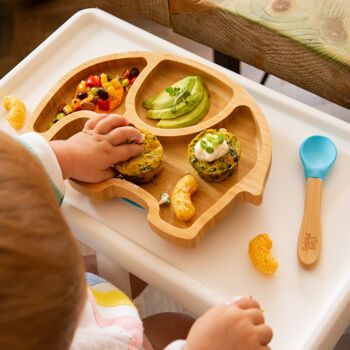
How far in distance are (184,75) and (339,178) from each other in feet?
0.80

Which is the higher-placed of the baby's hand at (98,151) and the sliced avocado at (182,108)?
the sliced avocado at (182,108)

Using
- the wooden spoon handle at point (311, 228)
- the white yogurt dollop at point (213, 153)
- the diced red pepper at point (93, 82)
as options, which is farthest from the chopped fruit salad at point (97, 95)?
the wooden spoon handle at point (311, 228)

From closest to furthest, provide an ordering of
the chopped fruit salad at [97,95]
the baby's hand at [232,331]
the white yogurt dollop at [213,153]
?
1. the baby's hand at [232,331]
2. the white yogurt dollop at [213,153]
3. the chopped fruit salad at [97,95]

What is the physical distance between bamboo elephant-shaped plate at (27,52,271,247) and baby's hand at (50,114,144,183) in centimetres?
2

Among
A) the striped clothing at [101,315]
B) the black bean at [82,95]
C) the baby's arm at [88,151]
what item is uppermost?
the black bean at [82,95]

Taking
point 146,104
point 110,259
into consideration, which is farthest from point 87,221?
point 146,104

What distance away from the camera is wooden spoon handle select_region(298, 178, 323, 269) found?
2.29 feet

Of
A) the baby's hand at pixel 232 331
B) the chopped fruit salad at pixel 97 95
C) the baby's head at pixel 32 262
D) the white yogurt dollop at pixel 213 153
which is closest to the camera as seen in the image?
the baby's head at pixel 32 262

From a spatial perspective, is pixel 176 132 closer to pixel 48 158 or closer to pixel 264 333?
pixel 48 158

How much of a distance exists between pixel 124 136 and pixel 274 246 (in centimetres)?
22

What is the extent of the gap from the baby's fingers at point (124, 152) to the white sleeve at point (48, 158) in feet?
0.22

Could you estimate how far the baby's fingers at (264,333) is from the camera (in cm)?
62

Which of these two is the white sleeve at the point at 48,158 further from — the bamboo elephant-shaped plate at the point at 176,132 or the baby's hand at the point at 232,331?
the baby's hand at the point at 232,331

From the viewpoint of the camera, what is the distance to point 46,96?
0.83 m
